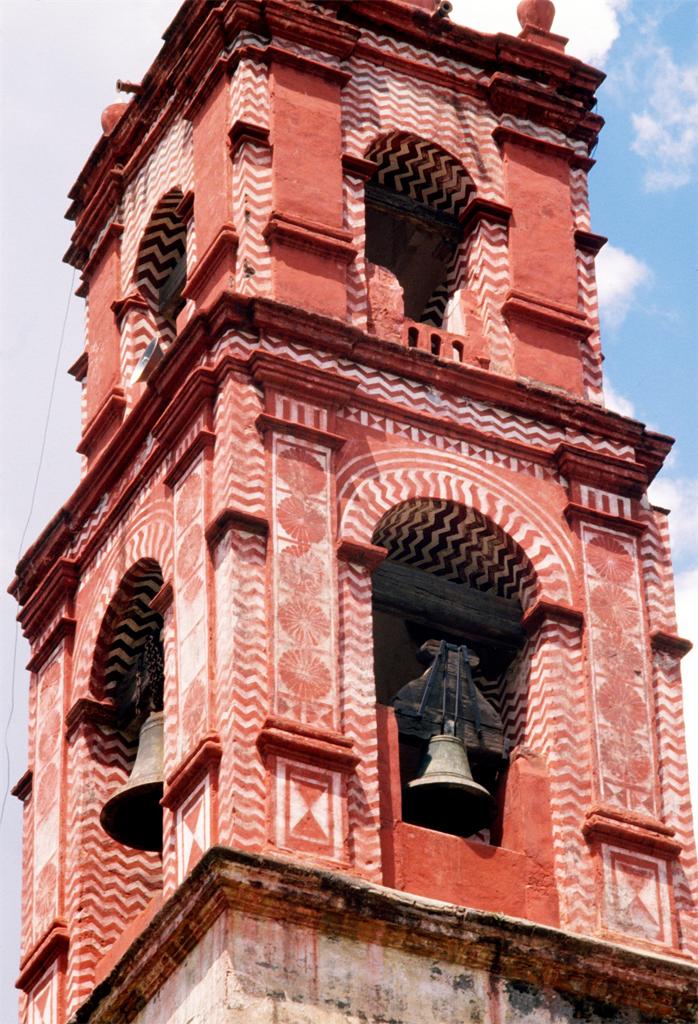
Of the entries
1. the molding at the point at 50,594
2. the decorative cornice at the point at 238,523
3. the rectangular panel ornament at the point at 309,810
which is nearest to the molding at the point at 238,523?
the decorative cornice at the point at 238,523

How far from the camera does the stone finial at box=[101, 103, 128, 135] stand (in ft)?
93.6

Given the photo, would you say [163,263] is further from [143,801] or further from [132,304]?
[143,801]

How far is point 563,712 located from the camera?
77.8ft

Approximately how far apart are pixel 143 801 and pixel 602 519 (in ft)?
13.0

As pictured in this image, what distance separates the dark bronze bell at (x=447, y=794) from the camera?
23031 mm

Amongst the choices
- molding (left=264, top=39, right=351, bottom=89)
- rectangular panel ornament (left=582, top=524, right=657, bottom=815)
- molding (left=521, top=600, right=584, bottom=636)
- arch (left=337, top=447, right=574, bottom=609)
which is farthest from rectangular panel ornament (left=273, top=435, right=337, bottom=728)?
molding (left=264, top=39, right=351, bottom=89)

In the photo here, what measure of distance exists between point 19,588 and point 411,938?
250 inches

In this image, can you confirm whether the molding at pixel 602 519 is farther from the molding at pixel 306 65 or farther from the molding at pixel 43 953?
the molding at pixel 43 953

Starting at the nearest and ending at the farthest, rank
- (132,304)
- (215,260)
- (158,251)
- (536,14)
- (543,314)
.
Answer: (215,260) < (543,314) < (132,304) < (158,251) < (536,14)

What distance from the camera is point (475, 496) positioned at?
80.7ft

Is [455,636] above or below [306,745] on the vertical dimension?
above

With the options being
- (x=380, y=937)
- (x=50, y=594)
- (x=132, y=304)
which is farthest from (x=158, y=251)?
(x=380, y=937)

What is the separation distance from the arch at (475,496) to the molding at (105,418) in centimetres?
303

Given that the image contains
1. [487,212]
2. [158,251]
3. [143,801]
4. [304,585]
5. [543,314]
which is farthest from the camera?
[158,251]
